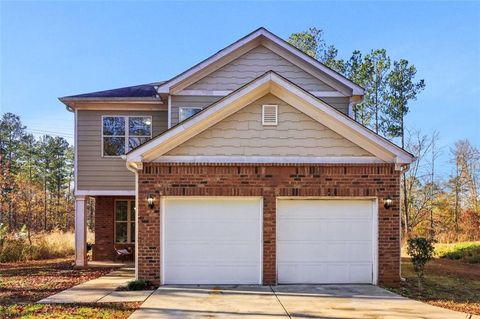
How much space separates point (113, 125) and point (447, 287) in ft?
36.4

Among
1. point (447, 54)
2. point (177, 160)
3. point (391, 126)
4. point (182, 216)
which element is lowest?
point (182, 216)

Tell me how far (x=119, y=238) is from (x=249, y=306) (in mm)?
10016

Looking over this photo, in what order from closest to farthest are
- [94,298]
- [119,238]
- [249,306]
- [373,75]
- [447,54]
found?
[249,306]
[94,298]
[119,238]
[447,54]
[373,75]

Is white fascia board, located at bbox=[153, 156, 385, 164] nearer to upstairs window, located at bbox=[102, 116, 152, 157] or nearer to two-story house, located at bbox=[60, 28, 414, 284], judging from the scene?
two-story house, located at bbox=[60, 28, 414, 284]

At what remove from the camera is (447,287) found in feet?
35.0

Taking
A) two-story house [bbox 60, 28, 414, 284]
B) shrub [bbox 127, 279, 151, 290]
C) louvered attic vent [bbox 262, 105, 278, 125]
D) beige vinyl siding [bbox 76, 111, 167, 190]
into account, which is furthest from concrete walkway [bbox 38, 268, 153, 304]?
louvered attic vent [bbox 262, 105, 278, 125]

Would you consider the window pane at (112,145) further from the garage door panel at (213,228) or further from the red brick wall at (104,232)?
the garage door panel at (213,228)

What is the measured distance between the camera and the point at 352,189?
34.0 feet

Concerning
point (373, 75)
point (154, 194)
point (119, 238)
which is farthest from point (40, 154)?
point (154, 194)

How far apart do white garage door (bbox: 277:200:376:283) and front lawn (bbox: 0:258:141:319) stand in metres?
3.98

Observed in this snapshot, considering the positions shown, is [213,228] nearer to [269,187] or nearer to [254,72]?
[269,187]

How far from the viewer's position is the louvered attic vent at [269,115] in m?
10.4

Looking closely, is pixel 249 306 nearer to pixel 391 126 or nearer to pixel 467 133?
pixel 391 126

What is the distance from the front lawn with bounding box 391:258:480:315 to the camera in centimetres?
868
